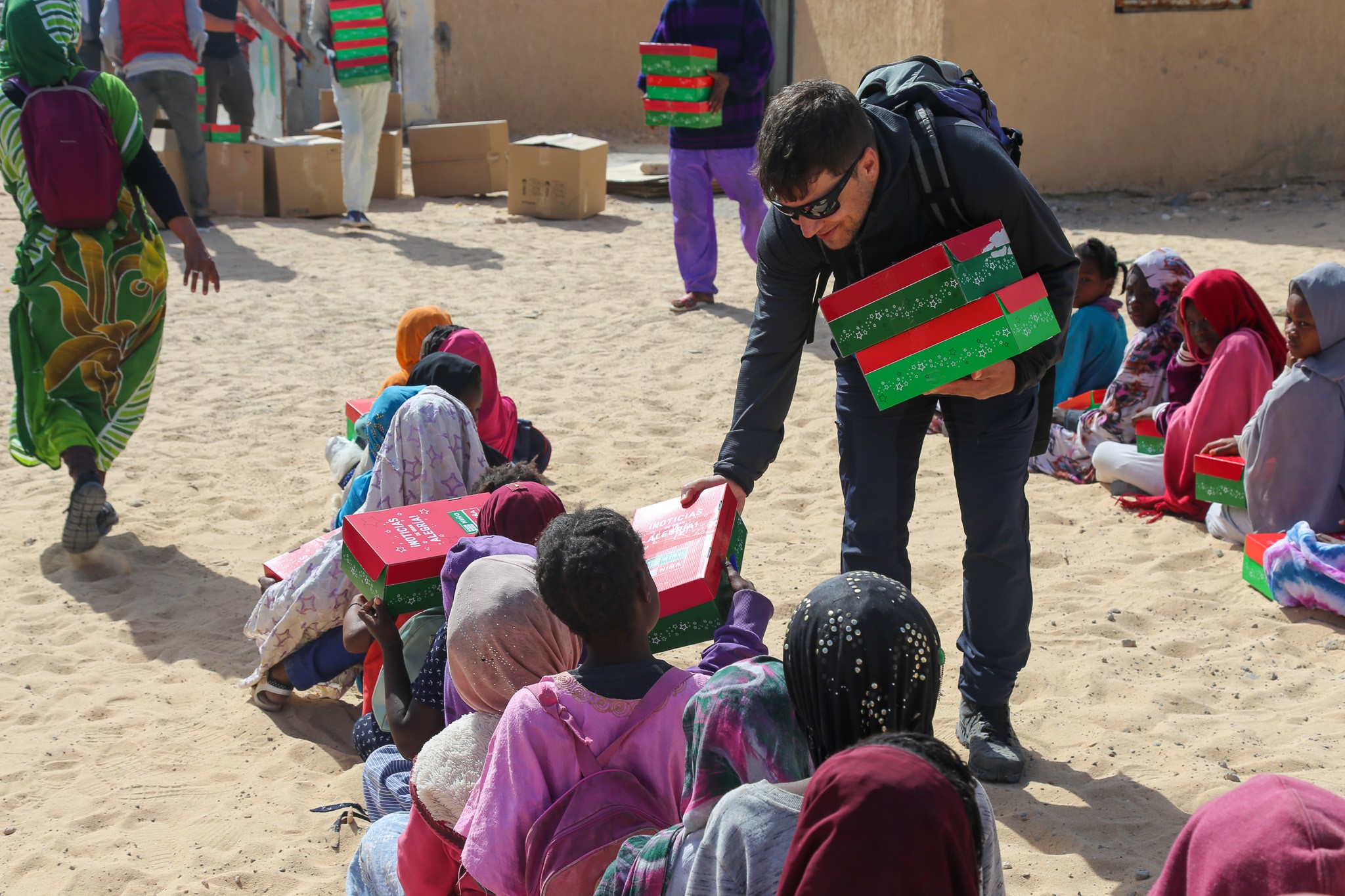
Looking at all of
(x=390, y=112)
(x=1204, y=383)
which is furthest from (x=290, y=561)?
(x=390, y=112)

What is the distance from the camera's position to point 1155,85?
32.6 ft

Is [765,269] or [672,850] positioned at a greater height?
[765,269]

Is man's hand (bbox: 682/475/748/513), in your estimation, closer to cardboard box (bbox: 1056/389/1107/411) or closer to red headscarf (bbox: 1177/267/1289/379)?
red headscarf (bbox: 1177/267/1289/379)

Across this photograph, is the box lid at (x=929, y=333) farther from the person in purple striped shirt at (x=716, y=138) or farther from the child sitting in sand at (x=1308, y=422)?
the person in purple striped shirt at (x=716, y=138)

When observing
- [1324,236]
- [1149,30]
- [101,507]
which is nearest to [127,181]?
[101,507]

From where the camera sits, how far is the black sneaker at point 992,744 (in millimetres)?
2939

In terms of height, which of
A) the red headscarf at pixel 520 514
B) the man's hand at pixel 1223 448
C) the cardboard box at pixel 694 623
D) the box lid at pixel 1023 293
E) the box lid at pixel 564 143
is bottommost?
the man's hand at pixel 1223 448

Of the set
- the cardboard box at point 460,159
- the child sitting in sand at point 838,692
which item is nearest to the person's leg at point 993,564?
the child sitting in sand at point 838,692

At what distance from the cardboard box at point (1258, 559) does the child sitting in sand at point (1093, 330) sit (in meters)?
1.45

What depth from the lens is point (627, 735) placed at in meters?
1.93

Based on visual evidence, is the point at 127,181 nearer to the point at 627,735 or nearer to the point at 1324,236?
the point at 627,735

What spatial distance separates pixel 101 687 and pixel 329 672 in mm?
821

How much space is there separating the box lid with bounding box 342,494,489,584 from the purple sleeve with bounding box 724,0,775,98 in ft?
16.1

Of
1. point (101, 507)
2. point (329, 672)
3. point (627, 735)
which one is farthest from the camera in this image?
point (101, 507)
